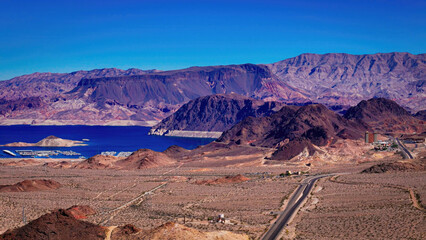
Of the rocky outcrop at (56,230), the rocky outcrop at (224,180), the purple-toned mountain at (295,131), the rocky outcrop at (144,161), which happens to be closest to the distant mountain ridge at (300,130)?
the purple-toned mountain at (295,131)

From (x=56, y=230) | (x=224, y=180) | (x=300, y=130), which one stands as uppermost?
(x=56, y=230)

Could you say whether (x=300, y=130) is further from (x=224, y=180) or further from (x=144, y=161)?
(x=224, y=180)

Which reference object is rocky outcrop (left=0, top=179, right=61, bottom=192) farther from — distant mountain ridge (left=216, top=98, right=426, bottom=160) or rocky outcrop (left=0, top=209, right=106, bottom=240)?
distant mountain ridge (left=216, top=98, right=426, bottom=160)

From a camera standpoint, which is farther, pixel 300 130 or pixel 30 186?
pixel 300 130

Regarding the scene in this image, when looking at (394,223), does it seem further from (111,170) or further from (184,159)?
(184,159)

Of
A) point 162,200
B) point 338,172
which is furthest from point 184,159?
point 162,200

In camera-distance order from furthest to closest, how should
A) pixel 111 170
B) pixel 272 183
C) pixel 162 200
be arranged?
pixel 111 170 < pixel 272 183 < pixel 162 200

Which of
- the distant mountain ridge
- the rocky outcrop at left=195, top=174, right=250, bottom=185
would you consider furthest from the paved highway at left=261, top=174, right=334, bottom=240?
the distant mountain ridge

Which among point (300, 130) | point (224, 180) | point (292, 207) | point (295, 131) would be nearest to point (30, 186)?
point (224, 180)
